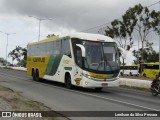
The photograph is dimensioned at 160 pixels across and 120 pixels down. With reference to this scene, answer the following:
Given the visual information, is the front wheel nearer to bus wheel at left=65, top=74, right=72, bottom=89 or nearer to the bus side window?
bus wheel at left=65, top=74, right=72, bottom=89

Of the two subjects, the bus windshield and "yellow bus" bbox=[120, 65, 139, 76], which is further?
"yellow bus" bbox=[120, 65, 139, 76]

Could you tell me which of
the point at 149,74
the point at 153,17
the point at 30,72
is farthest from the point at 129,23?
the point at 30,72

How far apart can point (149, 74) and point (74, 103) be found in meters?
54.2

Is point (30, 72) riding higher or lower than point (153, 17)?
lower

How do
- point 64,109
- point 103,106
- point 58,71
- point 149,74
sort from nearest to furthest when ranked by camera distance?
point 64,109
point 103,106
point 58,71
point 149,74

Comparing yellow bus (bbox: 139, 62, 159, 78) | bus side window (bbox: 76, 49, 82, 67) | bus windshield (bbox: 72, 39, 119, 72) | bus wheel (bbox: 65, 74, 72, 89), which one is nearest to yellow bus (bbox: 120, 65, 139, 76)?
yellow bus (bbox: 139, 62, 159, 78)

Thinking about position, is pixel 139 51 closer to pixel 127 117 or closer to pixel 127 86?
pixel 127 86

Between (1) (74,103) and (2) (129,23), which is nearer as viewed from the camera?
(1) (74,103)

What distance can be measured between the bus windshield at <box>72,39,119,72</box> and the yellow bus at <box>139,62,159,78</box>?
44888mm

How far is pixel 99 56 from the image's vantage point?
2267 cm

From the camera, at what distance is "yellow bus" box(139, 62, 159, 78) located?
222 ft

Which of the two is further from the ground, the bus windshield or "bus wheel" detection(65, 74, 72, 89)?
the bus windshield

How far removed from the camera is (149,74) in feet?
227

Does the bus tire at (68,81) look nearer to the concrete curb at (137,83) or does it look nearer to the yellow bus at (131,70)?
the concrete curb at (137,83)
